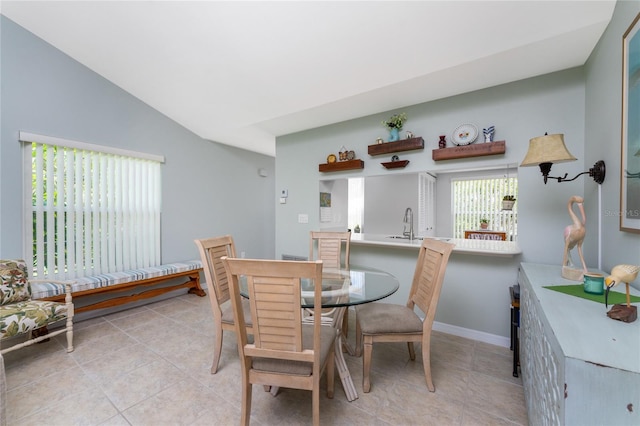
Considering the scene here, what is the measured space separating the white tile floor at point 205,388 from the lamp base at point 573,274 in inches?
34.4

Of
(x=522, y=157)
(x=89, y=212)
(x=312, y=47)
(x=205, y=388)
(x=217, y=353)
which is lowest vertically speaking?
(x=205, y=388)

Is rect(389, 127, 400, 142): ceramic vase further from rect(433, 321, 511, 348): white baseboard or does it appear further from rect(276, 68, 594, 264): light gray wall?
rect(433, 321, 511, 348): white baseboard

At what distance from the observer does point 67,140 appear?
2.94m

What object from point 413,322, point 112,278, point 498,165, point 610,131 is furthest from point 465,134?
point 112,278

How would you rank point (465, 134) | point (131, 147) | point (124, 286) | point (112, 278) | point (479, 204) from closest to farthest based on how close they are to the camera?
point (465, 134)
point (112, 278)
point (124, 286)
point (131, 147)
point (479, 204)

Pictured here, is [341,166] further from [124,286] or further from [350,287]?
[124,286]

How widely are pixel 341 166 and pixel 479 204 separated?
3.30 m

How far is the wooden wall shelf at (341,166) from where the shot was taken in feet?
10.3

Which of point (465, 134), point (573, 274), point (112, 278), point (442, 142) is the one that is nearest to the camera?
point (573, 274)

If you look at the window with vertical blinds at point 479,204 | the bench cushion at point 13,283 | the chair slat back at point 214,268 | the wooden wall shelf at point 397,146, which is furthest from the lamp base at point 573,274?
the bench cushion at point 13,283

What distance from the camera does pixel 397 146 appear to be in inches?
111

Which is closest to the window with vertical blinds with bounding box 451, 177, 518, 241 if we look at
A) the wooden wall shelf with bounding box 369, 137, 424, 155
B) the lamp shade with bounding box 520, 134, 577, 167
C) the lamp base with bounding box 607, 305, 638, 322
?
the wooden wall shelf with bounding box 369, 137, 424, 155

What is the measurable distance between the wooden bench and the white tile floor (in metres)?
0.49

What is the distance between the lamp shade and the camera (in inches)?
63.4
